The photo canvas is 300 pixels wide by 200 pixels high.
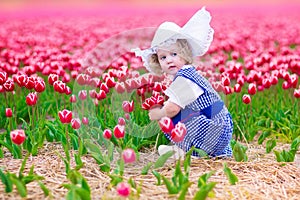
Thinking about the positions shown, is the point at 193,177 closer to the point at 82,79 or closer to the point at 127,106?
the point at 127,106

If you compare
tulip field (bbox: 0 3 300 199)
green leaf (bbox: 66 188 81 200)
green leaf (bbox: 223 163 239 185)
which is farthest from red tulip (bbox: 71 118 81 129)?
green leaf (bbox: 223 163 239 185)

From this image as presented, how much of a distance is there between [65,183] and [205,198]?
32.4 inches

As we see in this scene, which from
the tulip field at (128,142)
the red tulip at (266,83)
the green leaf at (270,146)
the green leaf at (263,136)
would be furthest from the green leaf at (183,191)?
the red tulip at (266,83)

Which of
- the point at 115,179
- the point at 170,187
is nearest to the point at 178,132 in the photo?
the point at 170,187

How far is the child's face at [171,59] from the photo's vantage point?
397cm

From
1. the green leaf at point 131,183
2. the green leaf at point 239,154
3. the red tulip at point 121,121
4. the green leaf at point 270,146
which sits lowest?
the green leaf at point 270,146

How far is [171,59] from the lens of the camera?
13.1 feet

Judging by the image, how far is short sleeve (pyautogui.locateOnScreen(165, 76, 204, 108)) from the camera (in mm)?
3861

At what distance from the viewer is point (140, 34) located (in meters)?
4.39

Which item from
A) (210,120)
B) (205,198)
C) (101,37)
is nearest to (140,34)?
(210,120)

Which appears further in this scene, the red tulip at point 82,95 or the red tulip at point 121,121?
the red tulip at point 82,95

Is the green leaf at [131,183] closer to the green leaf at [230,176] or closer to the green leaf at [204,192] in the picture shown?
the green leaf at [204,192]

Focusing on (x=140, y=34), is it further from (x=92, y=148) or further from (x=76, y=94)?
(x=92, y=148)

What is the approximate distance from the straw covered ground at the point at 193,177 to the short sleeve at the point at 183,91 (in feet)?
1.44
